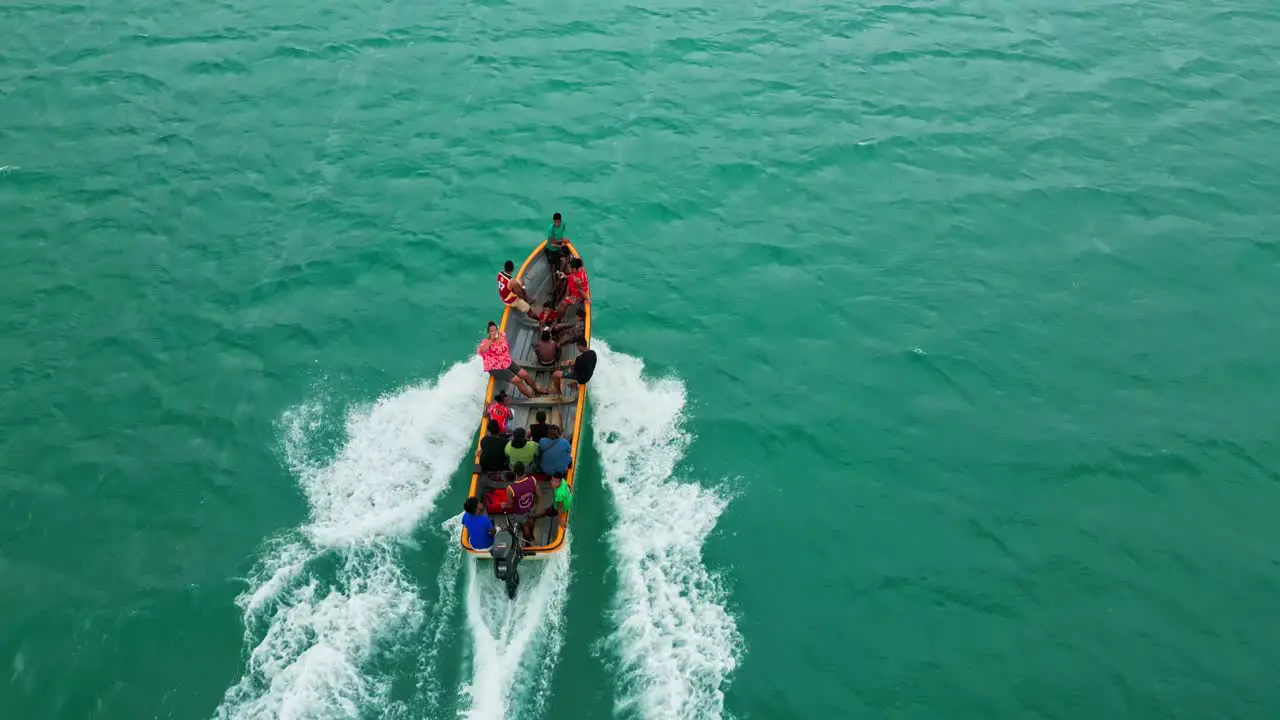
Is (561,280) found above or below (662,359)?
above

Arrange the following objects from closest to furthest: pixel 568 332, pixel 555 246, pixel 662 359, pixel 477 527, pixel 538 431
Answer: pixel 477 527, pixel 538 431, pixel 568 332, pixel 662 359, pixel 555 246

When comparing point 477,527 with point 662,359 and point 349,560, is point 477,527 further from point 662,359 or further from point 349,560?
point 662,359

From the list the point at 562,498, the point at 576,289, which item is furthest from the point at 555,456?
the point at 576,289

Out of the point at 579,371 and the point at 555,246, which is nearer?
the point at 579,371

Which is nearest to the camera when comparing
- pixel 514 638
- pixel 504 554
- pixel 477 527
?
pixel 504 554

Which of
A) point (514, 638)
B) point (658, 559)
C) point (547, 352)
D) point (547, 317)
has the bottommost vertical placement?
point (514, 638)

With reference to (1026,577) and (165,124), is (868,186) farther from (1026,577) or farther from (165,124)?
(165,124)

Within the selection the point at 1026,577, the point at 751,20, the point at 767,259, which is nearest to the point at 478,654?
the point at 1026,577

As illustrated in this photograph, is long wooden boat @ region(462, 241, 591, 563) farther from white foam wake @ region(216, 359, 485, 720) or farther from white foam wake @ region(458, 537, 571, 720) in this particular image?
white foam wake @ region(216, 359, 485, 720)
